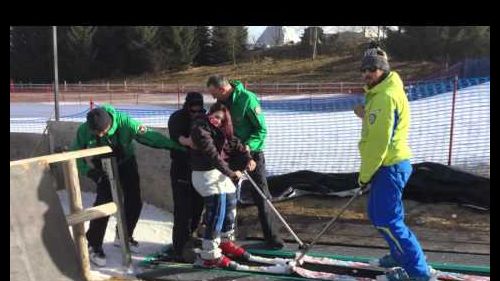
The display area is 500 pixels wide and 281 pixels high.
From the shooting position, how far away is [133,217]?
5.74m

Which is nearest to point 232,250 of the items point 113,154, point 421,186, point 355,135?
point 113,154

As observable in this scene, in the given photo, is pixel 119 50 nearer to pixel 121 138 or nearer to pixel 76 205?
pixel 121 138

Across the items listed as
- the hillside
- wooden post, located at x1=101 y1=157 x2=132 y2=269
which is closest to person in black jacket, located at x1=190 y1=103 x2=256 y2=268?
wooden post, located at x1=101 y1=157 x2=132 y2=269

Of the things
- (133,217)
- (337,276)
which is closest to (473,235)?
(337,276)

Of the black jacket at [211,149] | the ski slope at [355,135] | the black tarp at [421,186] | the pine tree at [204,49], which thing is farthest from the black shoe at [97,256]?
the pine tree at [204,49]

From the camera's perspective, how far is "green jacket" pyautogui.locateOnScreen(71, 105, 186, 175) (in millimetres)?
5395

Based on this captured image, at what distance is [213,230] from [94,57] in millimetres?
43689

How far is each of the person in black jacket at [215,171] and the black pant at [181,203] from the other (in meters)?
0.37

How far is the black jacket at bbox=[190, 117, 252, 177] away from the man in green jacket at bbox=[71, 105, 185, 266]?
0.55m

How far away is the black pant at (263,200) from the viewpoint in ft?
18.3

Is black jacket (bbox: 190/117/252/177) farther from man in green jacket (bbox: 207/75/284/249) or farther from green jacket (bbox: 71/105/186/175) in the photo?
green jacket (bbox: 71/105/186/175)

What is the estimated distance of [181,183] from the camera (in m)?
5.57

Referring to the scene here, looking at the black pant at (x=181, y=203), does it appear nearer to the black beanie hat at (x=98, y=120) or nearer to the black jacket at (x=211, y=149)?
the black jacket at (x=211, y=149)
